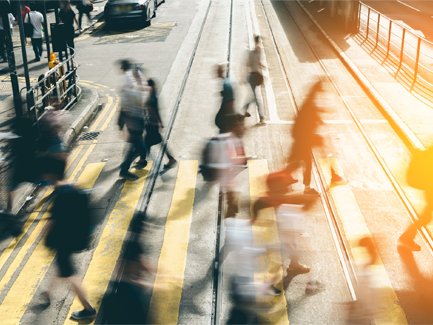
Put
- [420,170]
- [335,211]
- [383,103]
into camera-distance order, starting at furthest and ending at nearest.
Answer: [383,103], [335,211], [420,170]

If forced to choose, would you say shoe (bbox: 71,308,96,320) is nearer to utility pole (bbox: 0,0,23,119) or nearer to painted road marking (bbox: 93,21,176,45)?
utility pole (bbox: 0,0,23,119)

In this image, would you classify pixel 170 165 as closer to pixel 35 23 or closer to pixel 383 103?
pixel 383 103

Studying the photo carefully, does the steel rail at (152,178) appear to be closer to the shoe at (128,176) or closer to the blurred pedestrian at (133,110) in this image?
the shoe at (128,176)

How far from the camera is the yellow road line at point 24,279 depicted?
17.0 ft

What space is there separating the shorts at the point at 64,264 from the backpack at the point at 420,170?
427 centimetres

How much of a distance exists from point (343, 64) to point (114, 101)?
8.14 meters

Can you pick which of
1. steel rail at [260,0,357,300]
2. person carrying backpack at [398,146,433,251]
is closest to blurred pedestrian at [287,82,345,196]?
steel rail at [260,0,357,300]

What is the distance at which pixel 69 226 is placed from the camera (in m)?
4.80

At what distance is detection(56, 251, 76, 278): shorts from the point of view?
488 centimetres

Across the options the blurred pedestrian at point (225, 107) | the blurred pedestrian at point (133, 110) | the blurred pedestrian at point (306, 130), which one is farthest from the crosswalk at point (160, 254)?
the blurred pedestrian at point (225, 107)

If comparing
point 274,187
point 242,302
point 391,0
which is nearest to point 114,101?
point 274,187

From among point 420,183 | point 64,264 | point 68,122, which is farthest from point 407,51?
point 64,264

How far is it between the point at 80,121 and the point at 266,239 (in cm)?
633

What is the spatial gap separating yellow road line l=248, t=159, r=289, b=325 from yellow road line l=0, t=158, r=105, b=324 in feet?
9.36
